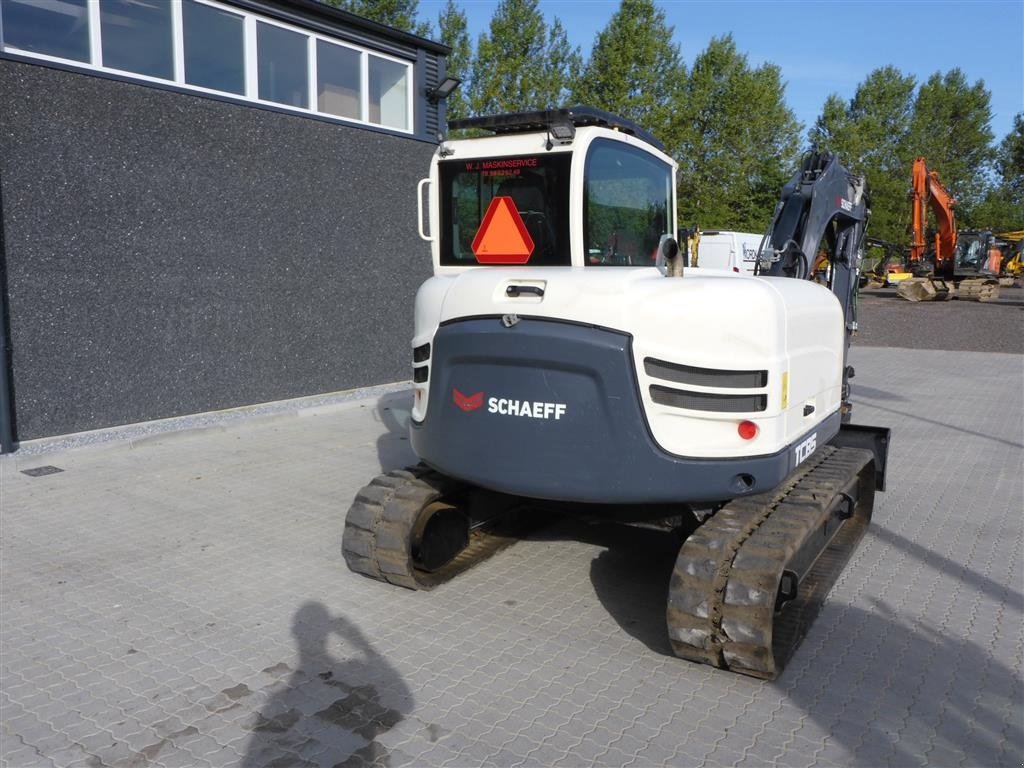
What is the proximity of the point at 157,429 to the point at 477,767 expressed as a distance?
22.3ft

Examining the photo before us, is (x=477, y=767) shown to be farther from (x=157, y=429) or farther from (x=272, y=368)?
(x=272, y=368)

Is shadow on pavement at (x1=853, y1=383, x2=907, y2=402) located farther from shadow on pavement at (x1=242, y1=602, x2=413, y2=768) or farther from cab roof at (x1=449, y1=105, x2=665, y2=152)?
shadow on pavement at (x1=242, y1=602, x2=413, y2=768)

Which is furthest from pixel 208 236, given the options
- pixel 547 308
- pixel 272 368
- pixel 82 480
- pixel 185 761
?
pixel 185 761

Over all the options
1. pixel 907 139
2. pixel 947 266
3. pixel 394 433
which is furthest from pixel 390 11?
pixel 907 139

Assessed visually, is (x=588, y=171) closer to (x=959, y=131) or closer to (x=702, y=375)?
(x=702, y=375)

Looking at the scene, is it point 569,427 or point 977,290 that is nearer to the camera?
point 569,427

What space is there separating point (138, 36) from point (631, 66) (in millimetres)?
29808

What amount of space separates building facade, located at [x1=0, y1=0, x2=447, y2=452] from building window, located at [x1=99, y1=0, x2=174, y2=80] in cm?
2

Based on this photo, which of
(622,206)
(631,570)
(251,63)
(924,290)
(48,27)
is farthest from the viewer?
(924,290)

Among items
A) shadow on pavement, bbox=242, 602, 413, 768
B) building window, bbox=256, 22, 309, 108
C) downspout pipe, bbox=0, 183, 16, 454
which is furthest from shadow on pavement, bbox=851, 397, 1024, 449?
downspout pipe, bbox=0, 183, 16, 454

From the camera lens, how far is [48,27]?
8523 mm

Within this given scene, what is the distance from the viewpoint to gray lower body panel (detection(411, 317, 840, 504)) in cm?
419

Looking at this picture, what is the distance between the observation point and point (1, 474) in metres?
7.62

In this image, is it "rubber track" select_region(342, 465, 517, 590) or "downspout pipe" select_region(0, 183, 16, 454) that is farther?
"downspout pipe" select_region(0, 183, 16, 454)
